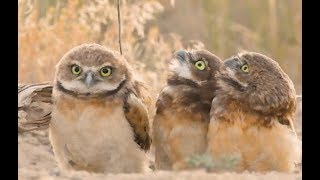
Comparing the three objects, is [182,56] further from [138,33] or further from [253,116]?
[138,33]

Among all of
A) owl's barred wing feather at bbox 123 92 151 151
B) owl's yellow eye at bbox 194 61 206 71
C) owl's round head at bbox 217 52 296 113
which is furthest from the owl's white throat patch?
owl's round head at bbox 217 52 296 113

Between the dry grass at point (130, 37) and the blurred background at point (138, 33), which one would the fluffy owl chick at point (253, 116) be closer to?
the dry grass at point (130, 37)

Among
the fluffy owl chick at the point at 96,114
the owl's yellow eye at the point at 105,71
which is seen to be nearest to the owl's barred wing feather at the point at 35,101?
the fluffy owl chick at the point at 96,114

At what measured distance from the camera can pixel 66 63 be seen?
501 centimetres

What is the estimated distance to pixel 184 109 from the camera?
5121 millimetres

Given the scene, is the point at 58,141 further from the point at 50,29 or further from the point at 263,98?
the point at 50,29

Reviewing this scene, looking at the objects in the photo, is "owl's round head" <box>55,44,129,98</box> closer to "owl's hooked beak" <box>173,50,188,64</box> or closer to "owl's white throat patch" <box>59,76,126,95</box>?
"owl's white throat patch" <box>59,76,126,95</box>

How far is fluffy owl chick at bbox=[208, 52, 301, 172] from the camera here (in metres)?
4.97

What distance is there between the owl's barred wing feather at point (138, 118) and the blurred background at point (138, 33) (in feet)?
1.77

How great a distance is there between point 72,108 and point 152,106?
0.61 metres

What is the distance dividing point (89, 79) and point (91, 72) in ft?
0.15

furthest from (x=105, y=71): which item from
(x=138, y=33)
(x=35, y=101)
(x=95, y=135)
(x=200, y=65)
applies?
(x=138, y=33)

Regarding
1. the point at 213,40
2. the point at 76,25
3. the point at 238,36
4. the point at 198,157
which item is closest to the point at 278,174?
the point at 198,157

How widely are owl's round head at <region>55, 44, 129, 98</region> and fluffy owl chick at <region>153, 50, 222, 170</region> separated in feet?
1.09
